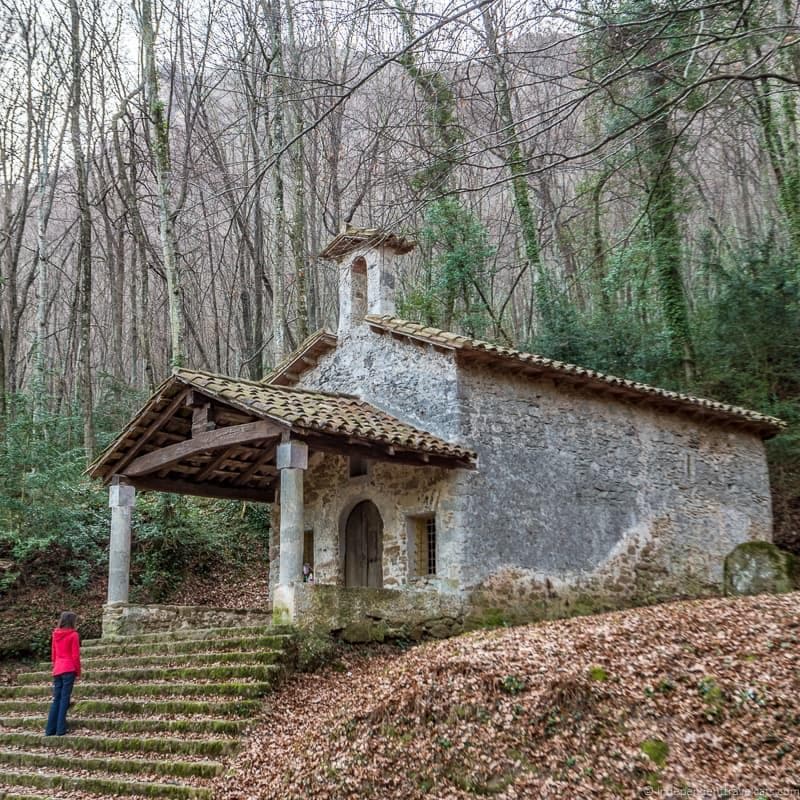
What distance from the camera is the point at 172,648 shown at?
380 inches

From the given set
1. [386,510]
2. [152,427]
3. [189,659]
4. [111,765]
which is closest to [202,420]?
[152,427]

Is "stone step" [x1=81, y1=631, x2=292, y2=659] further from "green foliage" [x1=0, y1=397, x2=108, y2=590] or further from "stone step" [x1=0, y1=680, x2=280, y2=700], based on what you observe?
"green foliage" [x1=0, y1=397, x2=108, y2=590]

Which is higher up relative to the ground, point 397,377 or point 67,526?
point 397,377

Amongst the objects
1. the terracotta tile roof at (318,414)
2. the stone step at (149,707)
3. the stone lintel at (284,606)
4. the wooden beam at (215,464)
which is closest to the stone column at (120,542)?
the wooden beam at (215,464)

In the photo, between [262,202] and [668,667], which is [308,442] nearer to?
[668,667]

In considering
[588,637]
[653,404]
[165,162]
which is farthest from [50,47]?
[588,637]

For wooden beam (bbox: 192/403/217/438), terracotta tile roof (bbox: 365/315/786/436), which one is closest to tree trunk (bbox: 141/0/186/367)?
wooden beam (bbox: 192/403/217/438)

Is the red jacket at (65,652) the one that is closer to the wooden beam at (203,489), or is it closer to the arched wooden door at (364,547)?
the wooden beam at (203,489)

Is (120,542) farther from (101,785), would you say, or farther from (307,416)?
(101,785)

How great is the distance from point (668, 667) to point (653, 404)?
6653 mm

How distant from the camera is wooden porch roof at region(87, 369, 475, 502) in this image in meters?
9.49

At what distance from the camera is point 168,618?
445 inches

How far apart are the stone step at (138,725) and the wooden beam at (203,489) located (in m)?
3.53

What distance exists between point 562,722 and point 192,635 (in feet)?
17.7
